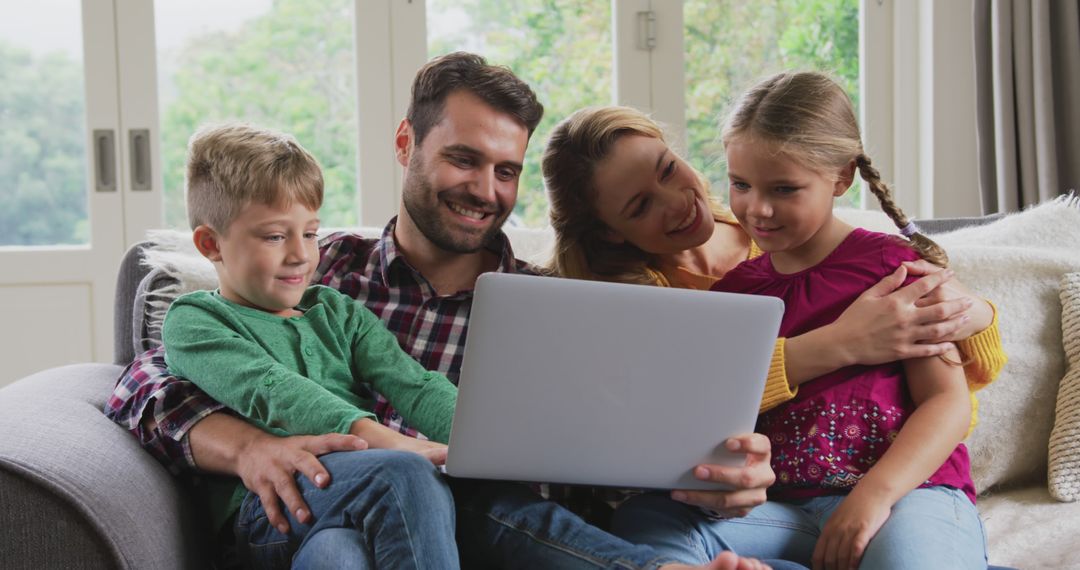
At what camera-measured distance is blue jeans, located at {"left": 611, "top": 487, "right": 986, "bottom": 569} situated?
129 centimetres

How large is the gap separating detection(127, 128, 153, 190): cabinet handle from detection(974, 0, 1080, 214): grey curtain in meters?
2.91

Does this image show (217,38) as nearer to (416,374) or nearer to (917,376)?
(416,374)

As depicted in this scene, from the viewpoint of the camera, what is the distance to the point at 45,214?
365 centimetres

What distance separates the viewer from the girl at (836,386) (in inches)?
53.4

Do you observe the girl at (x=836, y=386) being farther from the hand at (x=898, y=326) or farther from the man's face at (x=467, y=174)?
the man's face at (x=467, y=174)

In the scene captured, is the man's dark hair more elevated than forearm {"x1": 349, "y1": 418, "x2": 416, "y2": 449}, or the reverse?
the man's dark hair

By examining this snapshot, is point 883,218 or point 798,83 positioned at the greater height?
point 798,83

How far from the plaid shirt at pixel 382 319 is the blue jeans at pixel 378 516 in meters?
0.25

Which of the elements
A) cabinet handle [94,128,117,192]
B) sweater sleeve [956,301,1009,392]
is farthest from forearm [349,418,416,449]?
cabinet handle [94,128,117,192]

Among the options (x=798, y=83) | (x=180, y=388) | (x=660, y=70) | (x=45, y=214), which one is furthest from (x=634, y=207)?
(x=45, y=214)

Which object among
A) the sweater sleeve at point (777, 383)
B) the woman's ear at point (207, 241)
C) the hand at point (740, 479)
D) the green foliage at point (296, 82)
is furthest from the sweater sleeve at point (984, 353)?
the green foliage at point (296, 82)

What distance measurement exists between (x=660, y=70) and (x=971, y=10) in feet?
3.85

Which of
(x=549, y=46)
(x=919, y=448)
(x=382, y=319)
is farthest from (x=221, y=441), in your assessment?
(x=549, y=46)

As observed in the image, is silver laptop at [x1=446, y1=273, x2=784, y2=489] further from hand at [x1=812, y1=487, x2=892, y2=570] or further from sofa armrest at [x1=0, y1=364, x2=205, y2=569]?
sofa armrest at [x1=0, y1=364, x2=205, y2=569]
